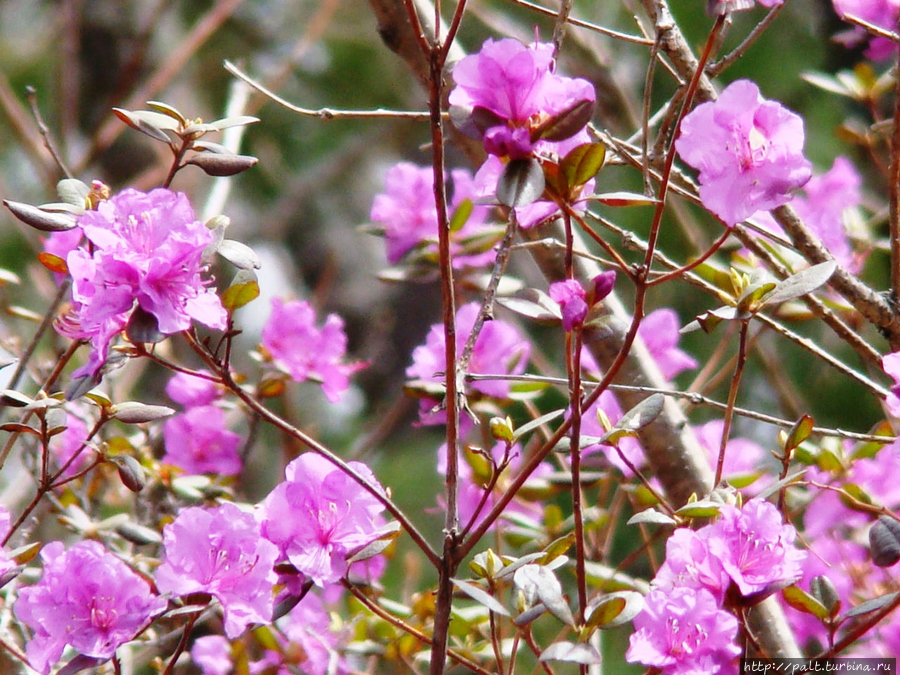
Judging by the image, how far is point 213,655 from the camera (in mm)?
1086

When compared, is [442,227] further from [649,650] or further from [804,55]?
[804,55]

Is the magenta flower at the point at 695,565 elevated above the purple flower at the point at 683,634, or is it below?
above

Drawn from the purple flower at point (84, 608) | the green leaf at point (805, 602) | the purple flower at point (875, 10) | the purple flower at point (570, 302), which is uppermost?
the purple flower at point (875, 10)

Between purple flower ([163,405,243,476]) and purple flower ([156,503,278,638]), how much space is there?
1.54ft

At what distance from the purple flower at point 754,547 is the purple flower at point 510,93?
30 cm

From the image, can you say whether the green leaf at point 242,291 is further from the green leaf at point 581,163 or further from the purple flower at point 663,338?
the purple flower at point 663,338

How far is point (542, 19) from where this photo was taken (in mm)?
2785

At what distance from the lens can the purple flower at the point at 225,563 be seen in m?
0.70

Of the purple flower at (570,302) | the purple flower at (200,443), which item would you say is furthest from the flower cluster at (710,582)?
the purple flower at (200,443)

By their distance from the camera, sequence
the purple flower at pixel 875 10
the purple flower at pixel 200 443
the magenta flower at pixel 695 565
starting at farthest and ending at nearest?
the purple flower at pixel 200 443 → the purple flower at pixel 875 10 → the magenta flower at pixel 695 565

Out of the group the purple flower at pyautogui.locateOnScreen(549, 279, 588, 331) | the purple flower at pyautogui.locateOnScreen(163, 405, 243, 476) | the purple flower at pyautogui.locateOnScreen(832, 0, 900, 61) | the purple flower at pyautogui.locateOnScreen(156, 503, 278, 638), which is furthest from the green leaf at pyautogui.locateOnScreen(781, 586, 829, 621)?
the purple flower at pyautogui.locateOnScreen(163, 405, 243, 476)

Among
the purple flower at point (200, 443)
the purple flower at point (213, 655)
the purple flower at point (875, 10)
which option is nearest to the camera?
the purple flower at point (875, 10)

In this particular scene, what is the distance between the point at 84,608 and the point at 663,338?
2.43 ft

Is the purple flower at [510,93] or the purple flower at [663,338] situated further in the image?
the purple flower at [663,338]
